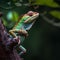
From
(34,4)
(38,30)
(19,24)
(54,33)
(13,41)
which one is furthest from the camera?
(54,33)

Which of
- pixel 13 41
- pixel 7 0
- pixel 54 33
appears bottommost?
pixel 54 33

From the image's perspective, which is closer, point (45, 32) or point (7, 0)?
point (7, 0)

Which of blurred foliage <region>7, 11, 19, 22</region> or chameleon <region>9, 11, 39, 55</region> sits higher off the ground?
chameleon <region>9, 11, 39, 55</region>

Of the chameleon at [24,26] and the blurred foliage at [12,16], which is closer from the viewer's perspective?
the chameleon at [24,26]

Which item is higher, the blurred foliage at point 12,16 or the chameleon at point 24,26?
the chameleon at point 24,26

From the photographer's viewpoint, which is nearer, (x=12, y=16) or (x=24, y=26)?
(x=24, y=26)

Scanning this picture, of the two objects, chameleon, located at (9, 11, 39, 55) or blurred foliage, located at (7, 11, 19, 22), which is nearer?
chameleon, located at (9, 11, 39, 55)

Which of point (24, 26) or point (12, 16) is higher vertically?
point (24, 26)

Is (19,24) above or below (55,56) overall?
above

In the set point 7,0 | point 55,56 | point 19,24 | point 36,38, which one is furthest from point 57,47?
point 19,24

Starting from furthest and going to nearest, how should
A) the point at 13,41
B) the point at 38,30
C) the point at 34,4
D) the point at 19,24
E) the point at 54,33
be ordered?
the point at 54,33 → the point at 38,30 → the point at 34,4 → the point at 19,24 → the point at 13,41

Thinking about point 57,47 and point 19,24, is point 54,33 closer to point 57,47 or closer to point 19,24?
point 57,47
